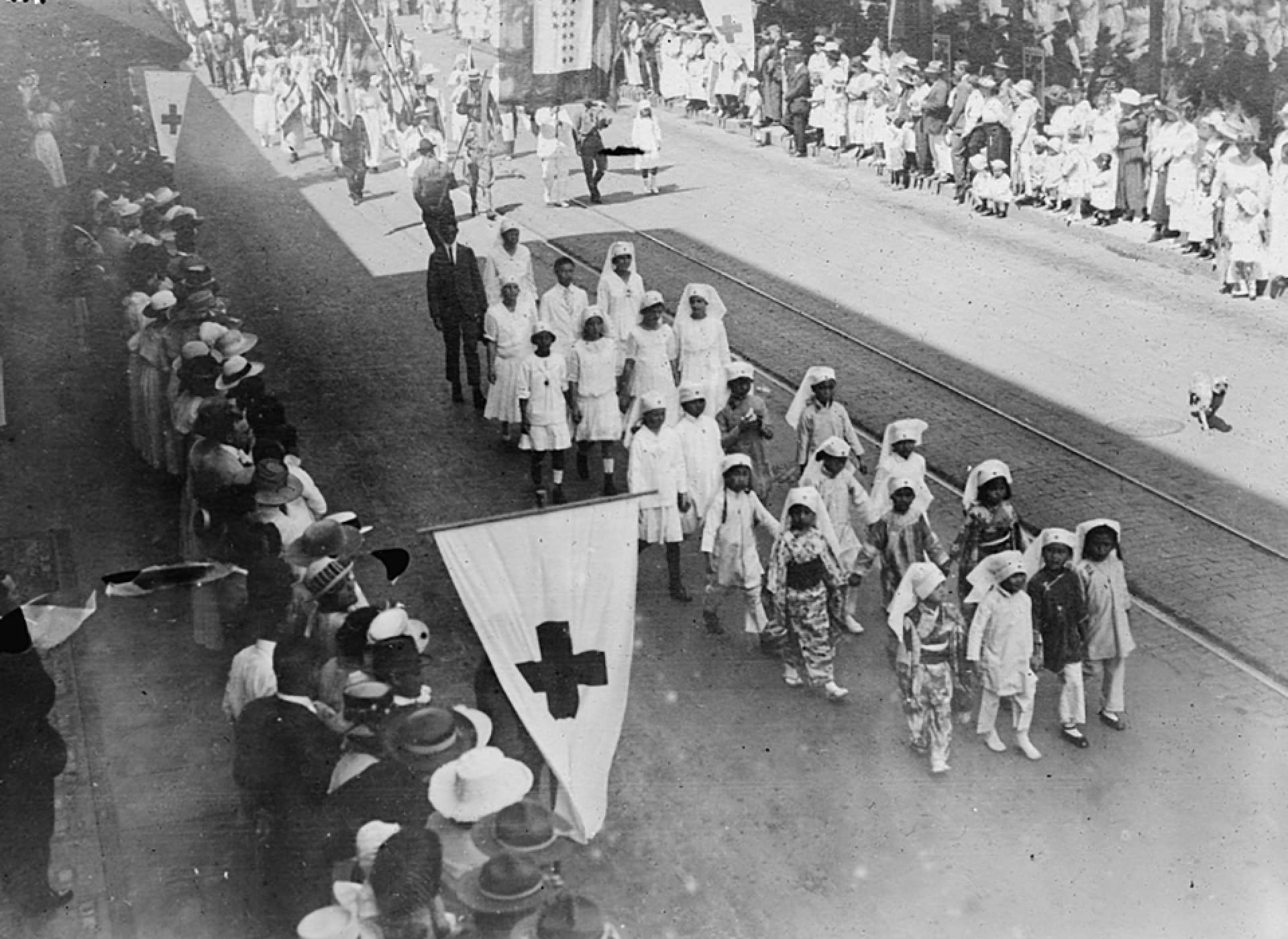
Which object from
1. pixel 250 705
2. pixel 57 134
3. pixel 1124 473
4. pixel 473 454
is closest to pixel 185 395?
pixel 473 454

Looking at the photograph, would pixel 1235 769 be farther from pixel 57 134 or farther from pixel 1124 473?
pixel 57 134

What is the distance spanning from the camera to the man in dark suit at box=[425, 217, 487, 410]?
12.9 meters

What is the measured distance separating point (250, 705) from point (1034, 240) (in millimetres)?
15370

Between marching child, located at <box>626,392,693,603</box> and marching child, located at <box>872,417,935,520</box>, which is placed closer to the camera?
marching child, located at <box>872,417,935,520</box>

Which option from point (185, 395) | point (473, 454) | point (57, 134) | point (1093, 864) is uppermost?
point (57, 134)

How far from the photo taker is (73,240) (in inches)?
573

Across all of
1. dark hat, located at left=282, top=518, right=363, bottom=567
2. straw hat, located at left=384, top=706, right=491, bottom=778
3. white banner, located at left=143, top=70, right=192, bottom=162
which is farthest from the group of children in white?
white banner, located at left=143, top=70, right=192, bottom=162

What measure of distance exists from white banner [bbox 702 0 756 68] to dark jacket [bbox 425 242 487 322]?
10.6 metres

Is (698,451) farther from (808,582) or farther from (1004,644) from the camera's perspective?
(1004,644)

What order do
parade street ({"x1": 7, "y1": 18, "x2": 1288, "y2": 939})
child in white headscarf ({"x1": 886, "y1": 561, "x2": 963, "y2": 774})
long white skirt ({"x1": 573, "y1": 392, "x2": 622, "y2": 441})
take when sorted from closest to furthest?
parade street ({"x1": 7, "y1": 18, "x2": 1288, "y2": 939}) < child in white headscarf ({"x1": 886, "y1": 561, "x2": 963, "y2": 774}) < long white skirt ({"x1": 573, "y1": 392, "x2": 622, "y2": 441})

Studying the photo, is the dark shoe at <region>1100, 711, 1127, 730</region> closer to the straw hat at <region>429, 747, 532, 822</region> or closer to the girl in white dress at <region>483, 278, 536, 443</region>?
the straw hat at <region>429, 747, 532, 822</region>

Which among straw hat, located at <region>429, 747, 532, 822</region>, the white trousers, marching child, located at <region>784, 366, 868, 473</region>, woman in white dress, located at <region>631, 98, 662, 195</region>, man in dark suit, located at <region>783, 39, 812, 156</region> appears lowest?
the white trousers

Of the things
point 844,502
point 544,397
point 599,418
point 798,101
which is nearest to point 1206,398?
point 844,502

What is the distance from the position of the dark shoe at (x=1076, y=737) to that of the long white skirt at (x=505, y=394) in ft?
17.4
